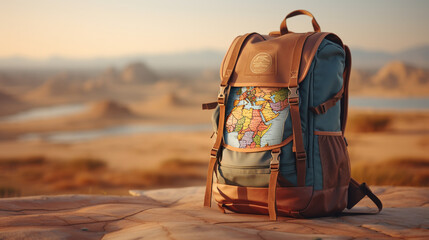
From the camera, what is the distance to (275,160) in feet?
10.7

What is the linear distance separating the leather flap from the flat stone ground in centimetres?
100

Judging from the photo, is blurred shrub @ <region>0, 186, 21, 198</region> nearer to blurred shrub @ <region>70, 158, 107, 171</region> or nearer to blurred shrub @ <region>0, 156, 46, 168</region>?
blurred shrub @ <region>70, 158, 107, 171</region>

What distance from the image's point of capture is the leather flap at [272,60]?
11.0ft

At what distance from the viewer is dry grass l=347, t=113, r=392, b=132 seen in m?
19.8

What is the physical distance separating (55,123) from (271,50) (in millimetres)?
30293

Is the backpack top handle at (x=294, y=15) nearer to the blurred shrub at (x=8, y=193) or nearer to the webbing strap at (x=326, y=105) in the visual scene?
the webbing strap at (x=326, y=105)

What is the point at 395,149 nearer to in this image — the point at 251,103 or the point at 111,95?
the point at 251,103

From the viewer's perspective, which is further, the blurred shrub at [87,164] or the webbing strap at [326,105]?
the blurred shrub at [87,164]

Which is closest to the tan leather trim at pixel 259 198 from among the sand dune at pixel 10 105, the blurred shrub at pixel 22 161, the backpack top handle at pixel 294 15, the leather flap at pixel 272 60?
the leather flap at pixel 272 60

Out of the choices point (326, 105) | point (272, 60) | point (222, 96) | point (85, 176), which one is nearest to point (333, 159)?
point (326, 105)

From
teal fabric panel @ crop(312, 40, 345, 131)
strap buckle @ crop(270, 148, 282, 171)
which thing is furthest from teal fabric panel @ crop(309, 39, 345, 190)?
strap buckle @ crop(270, 148, 282, 171)

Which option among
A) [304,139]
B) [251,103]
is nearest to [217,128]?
[251,103]

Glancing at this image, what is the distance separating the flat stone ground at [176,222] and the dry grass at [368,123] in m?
15.9

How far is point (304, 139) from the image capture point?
10.9 ft
